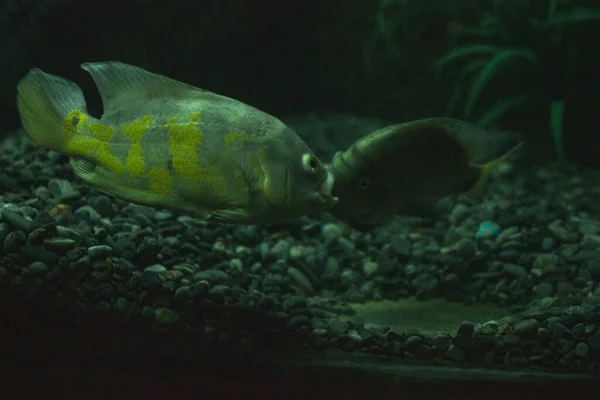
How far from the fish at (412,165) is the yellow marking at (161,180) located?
1219mm

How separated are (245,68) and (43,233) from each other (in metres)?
3.08

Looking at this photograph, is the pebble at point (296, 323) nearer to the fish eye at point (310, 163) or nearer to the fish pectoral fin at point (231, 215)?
the fish pectoral fin at point (231, 215)

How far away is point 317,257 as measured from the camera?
426 centimetres

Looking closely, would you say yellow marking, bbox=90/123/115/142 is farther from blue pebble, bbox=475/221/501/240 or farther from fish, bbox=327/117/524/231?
blue pebble, bbox=475/221/501/240

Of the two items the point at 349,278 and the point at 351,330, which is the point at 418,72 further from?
the point at 351,330

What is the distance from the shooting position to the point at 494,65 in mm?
6340

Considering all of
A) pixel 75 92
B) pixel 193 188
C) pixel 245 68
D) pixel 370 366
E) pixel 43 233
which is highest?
pixel 245 68

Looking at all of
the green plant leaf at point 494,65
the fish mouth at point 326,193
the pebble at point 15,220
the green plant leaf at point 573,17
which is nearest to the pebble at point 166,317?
the pebble at point 15,220

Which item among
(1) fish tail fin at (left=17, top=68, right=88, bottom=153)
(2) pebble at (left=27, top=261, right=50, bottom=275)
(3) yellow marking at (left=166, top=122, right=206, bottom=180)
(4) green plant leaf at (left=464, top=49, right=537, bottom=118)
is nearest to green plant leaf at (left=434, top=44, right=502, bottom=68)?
(4) green plant leaf at (left=464, top=49, right=537, bottom=118)

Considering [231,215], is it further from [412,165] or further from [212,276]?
[412,165]

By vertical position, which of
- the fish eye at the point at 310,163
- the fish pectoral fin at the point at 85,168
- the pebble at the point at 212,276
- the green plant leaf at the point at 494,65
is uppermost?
the green plant leaf at the point at 494,65

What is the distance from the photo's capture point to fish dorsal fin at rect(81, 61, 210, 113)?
9.02 ft

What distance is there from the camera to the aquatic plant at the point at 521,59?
6316mm

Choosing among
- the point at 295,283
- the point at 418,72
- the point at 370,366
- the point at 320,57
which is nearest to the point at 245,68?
the point at 320,57
